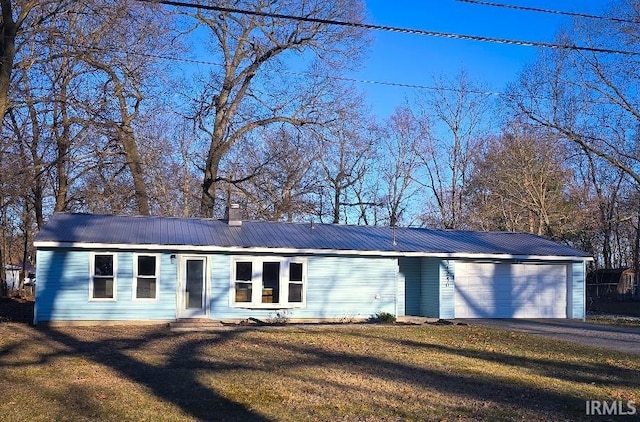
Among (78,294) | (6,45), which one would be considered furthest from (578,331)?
(6,45)

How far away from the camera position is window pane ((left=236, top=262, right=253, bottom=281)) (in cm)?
2048

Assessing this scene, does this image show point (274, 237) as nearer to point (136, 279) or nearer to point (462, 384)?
point (136, 279)

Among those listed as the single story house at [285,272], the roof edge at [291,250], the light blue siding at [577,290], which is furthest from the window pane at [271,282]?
the light blue siding at [577,290]

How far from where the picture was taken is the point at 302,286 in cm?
2097

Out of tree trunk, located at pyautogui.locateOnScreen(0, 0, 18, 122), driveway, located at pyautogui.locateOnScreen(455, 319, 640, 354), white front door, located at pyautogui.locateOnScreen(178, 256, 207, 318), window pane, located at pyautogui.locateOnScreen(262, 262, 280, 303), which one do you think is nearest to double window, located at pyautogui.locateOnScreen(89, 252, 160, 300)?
white front door, located at pyautogui.locateOnScreen(178, 256, 207, 318)

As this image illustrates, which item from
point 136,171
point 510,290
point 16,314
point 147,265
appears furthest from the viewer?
point 136,171

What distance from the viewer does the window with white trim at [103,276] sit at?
19141mm

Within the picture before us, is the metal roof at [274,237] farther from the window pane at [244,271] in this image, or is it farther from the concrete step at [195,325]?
the concrete step at [195,325]

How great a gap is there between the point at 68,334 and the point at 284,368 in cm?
740

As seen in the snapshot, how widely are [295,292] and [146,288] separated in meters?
4.50

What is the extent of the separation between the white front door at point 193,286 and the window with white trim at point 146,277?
0.75 meters

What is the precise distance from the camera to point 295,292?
21.0m

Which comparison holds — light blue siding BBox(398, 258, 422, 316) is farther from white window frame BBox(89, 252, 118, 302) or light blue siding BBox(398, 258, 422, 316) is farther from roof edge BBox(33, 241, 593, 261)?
white window frame BBox(89, 252, 118, 302)

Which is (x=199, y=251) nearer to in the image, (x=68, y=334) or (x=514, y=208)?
(x=68, y=334)
